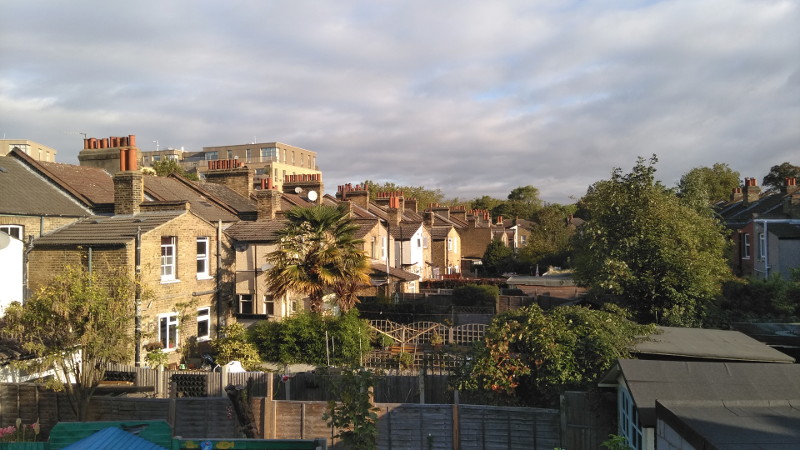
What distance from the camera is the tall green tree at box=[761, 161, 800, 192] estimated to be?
84.8 m

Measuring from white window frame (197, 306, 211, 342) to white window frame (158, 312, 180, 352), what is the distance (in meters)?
1.49

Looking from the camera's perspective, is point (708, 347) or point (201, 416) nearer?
point (708, 347)

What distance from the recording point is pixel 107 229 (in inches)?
843

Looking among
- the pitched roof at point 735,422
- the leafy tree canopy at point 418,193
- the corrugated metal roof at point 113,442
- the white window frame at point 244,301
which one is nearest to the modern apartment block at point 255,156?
the leafy tree canopy at point 418,193

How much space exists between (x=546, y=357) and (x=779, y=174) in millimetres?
92033

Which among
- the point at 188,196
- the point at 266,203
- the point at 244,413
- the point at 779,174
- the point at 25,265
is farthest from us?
the point at 779,174

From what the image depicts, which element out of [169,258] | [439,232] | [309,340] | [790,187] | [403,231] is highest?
[790,187]

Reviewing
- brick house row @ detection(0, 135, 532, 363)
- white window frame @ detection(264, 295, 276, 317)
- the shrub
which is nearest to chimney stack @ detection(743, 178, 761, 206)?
the shrub

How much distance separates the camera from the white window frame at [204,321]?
2409cm

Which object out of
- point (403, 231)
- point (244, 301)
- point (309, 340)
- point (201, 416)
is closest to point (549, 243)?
point (403, 231)

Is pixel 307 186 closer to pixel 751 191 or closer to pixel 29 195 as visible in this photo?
pixel 29 195

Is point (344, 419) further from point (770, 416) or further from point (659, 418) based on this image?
point (770, 416)

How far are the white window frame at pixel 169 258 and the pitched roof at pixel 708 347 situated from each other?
54.5ft

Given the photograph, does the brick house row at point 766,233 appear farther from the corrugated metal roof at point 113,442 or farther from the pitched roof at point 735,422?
the corrugated metal roof at point 113,442
